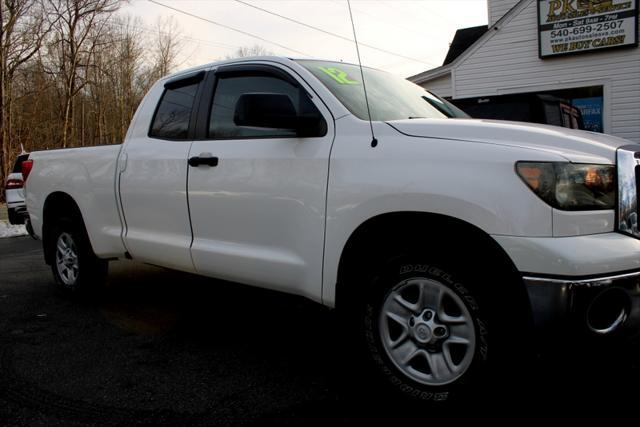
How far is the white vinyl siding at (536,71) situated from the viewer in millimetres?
12227

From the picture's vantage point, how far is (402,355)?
2.71 meters

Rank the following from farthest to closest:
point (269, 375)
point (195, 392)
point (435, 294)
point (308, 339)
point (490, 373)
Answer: point (308, 339) < point (269, 375) < point (195, 392) < point (435, 294) < point (490, 373)

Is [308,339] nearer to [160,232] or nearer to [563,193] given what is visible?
[160,232]

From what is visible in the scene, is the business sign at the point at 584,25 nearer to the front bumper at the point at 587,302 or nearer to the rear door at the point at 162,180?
the rear door at the point at 162,180

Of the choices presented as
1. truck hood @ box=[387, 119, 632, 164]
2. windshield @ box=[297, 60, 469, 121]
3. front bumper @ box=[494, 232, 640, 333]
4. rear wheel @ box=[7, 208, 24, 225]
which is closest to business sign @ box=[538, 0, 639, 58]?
windshield @ box=[297, 60, 469, 121]

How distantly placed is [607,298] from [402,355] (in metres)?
0.95

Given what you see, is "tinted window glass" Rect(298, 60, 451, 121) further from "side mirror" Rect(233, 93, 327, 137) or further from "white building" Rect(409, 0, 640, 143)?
"white building" Rect(409, 0, 640, 143)

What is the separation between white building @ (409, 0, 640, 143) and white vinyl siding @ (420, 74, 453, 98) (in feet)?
4.90

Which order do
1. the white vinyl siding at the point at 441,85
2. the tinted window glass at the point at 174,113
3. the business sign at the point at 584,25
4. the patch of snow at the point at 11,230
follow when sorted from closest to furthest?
the tinted window glass at the point at 174,113, the patch of snow at the point at 11,230, the business sign at the point at 584,25, the white vinyl siding at the point at 441,85

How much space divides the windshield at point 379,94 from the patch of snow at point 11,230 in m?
9.89

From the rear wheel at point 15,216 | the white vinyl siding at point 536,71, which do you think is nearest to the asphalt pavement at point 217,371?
the rear wheel at point 15,216

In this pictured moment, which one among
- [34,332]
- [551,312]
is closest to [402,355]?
[551,312]

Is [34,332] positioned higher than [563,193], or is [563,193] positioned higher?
[563,193]

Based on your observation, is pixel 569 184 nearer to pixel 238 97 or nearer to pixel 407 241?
pixel 407 241
